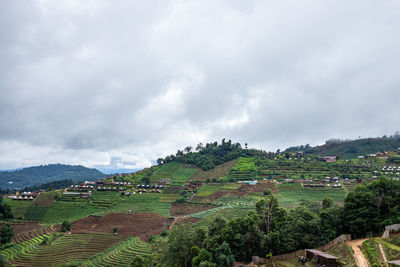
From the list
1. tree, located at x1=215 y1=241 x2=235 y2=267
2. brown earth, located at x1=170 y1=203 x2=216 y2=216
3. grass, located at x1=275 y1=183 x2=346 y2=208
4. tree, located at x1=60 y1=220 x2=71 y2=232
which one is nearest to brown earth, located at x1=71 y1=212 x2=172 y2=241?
tree, located at x1=60 y1=220 x2=71 y2=232

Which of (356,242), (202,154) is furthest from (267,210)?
(202,154)

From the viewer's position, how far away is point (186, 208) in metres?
79.1

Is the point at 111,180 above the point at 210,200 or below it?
above

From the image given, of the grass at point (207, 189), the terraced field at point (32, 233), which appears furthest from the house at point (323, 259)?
the terraced field at point (32, 233)

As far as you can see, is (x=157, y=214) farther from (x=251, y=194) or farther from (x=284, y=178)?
(x=284, y=178)

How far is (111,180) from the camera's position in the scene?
113 meters

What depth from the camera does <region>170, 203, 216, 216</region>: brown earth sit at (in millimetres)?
76000

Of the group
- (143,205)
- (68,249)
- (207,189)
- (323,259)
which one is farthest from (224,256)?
(207,189)

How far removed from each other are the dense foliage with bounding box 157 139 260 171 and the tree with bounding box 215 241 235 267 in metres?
91.3

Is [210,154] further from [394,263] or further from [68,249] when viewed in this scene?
[394,263]

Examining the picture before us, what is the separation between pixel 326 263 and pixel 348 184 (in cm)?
6610

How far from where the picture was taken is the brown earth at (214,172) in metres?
113

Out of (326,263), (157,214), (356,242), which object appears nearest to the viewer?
(326,263)

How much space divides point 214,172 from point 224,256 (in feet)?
289
